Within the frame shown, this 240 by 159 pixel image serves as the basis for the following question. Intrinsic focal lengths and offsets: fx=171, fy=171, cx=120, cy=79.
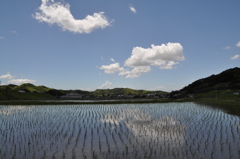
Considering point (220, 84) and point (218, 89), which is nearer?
point (218, 89)

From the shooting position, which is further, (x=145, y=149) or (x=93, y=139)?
(x=93, y=139)

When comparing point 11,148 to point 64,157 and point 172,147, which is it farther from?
point 172,147

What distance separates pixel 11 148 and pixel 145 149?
24.1 feet

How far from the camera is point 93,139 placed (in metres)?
11.2

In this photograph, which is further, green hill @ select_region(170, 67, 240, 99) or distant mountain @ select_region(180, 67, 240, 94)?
distant mountain @ select_region(180, 67, 240, 94)

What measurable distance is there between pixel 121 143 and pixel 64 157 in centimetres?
340

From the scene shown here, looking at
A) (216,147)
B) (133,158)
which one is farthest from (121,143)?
(216,147)

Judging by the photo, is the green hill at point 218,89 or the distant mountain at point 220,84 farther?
the distant mountain at point 220,84

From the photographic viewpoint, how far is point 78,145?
9.89 metres

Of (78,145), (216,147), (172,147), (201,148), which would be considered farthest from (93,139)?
(216,147)

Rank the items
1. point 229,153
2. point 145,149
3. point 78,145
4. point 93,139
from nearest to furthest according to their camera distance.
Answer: point 229,153 < point 145,149 < point 78,145 < point 93,139

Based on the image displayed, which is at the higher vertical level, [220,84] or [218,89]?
[220,84]

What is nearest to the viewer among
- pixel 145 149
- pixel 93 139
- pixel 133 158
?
pixel 133 158

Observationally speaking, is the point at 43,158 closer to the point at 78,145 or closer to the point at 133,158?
the point at 78,145
